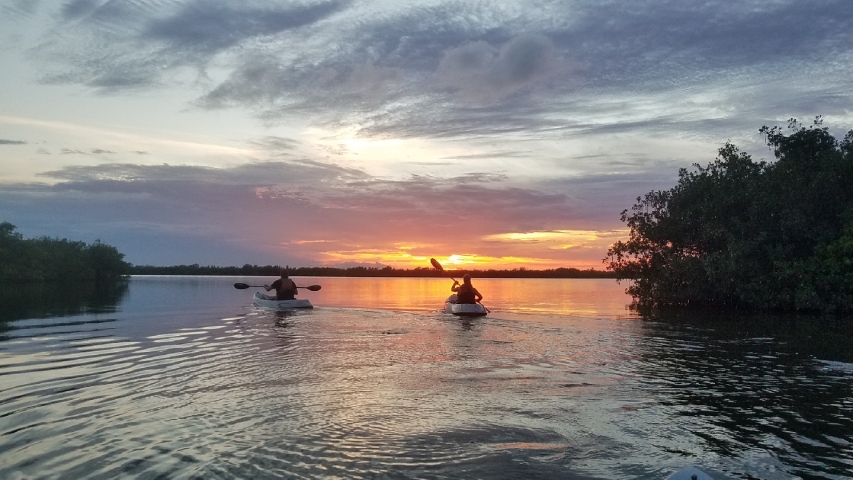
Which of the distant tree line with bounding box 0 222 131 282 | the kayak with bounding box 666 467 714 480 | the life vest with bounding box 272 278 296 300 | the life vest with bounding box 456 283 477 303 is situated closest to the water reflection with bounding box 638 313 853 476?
the kayak with bounding box 666 467 714 480

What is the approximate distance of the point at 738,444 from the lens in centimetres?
717

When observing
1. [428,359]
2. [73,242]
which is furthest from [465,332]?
[73,242]

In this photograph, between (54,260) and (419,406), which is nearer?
(419,406)

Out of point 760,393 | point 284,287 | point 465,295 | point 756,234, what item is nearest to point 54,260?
point 284,287

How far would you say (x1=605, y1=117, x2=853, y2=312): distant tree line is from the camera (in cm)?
2827

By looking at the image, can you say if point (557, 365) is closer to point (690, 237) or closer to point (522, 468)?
point (522, 468)

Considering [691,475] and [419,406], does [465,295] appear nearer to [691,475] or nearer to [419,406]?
[419,406]

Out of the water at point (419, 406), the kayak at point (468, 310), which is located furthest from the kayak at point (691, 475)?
the kayak at point (468, 310)

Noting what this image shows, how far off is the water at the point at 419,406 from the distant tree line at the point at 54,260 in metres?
63.9

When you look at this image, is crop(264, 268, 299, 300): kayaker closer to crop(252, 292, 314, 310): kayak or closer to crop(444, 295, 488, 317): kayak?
crop(252, 292, 314, 310): kayak

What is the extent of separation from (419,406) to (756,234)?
28.4 meters

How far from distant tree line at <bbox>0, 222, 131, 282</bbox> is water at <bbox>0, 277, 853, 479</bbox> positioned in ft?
210

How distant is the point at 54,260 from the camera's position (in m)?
75.4

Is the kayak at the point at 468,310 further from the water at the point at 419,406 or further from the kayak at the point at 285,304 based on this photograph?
the kayak at the point at 285,304
